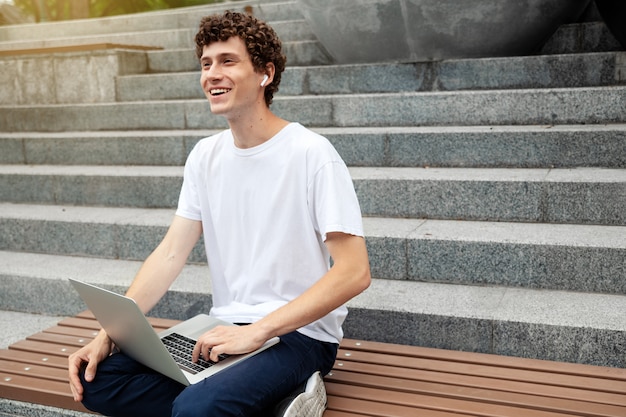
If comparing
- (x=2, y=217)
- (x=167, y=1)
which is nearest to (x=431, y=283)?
(x=2, y=217)

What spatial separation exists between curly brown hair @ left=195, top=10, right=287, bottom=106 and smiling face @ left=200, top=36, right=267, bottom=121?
20mm

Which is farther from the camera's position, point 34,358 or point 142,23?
point 142,23

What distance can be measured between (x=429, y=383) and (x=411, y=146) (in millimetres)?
2220

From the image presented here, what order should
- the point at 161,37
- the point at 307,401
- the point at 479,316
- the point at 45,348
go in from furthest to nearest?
the point at 161,37
the point at 45,348
the point at 479,316
the point at 307,401

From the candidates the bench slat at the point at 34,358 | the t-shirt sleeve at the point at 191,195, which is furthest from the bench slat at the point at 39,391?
the t-shirt sleeve at the point at 191,195

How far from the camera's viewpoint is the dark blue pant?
2.33m

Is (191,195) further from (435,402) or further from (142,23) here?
(142,23)

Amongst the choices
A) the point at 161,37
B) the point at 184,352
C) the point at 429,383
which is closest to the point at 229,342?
the point at 184,352

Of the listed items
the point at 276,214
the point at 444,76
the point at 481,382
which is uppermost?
the point at 444,76

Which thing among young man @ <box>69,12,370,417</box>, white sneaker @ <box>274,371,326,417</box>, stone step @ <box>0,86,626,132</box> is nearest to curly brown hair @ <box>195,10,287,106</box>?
young man @ <box>69,12,370,417</box>

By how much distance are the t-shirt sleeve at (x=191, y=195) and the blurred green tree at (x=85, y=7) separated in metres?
8.40

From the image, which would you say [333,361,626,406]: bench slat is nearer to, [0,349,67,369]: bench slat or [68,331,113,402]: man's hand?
[68,331,113,402]: man's hand

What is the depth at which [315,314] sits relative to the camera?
2.48 m

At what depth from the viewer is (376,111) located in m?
5.30
